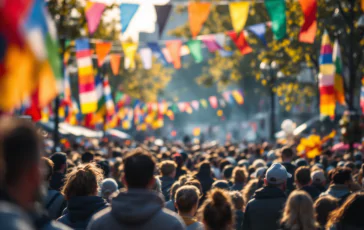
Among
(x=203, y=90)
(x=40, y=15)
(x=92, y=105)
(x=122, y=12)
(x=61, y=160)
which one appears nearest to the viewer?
(x=40, y=15)

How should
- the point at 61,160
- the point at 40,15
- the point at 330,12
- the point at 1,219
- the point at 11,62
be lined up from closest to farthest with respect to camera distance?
the point at 1,219, the point at 11,62, the point at 40,15, the point at 61,160, the point at 330,12

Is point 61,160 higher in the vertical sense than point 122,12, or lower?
lower

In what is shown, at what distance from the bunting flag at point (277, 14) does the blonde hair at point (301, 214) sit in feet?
37.5

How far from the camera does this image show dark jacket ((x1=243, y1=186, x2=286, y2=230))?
7703 millimetres

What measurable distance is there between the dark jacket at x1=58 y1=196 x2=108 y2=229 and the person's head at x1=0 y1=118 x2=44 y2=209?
11.2 feet

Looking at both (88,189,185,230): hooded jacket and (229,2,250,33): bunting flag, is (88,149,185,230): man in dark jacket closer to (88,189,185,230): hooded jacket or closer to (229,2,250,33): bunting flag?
(88,189,185,230): hooded jacket

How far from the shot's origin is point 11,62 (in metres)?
3.70

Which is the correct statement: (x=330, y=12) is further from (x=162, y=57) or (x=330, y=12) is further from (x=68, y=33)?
(x=68, y=33)

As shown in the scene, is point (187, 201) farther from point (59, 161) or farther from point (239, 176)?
point (239, 176)

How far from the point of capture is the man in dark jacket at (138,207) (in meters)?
4.60

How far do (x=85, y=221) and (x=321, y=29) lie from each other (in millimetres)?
20104

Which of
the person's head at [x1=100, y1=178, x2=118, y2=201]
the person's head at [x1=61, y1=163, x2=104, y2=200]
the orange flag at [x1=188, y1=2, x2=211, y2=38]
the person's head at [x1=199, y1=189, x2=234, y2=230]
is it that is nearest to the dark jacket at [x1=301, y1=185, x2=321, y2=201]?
the person's head at [x1=100, y1=178, x2=118, y2=201]

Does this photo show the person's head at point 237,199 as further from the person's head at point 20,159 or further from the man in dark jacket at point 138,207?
the person's head at point 20,159

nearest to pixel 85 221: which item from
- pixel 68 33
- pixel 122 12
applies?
pixel 122 12
